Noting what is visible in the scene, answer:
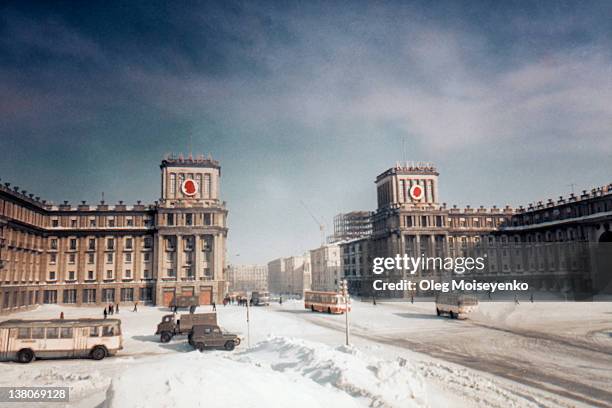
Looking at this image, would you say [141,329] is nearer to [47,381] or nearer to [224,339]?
[224,339]

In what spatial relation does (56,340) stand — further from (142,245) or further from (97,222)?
(97,222)

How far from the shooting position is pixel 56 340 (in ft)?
86.2

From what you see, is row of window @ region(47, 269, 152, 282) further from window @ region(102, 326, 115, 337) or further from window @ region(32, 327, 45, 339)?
window @ region(102, 326, 115, 337)

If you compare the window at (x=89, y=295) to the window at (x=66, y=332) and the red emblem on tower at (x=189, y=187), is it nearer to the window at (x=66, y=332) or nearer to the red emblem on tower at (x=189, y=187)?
the red emblem on tower at (x=189, y=187)

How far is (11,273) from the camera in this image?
59438 mm

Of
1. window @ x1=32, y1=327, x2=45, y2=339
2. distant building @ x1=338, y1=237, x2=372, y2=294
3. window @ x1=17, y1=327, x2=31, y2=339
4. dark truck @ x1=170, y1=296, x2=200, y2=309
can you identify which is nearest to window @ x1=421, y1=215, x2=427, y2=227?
distant building @ x1=338, y1=237, x2=372, y2=294

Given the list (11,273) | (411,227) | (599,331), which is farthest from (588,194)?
(11,273)

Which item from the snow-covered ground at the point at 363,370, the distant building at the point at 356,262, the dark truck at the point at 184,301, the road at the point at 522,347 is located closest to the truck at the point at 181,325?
the snow-covered ground at the point at 363,370

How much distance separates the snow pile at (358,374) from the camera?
15.6 m

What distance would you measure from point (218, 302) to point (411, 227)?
40873 millimetres

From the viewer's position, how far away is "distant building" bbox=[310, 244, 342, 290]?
124125 mm

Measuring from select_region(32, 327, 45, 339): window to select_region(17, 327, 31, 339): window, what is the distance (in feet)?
0.93

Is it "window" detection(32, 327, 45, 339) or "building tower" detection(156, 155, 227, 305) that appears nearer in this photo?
"window" detection(32, 327, 45, 339)

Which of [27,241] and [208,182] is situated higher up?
[208,182]
